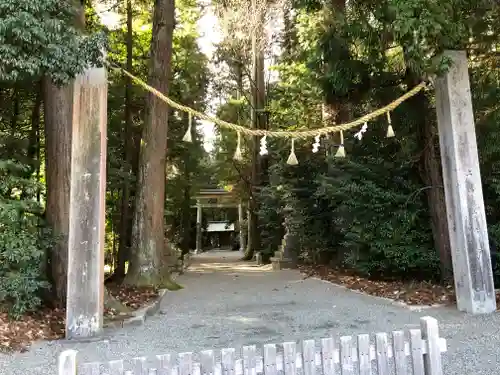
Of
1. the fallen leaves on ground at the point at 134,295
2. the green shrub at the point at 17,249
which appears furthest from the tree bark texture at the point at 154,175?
the green shrub at the point at 17,249

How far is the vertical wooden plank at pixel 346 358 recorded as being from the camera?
2438 millimetres

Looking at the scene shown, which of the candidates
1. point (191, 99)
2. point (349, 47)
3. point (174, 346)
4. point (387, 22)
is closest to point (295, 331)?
point (174, 346)

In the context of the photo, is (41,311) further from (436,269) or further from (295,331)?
(436,269)

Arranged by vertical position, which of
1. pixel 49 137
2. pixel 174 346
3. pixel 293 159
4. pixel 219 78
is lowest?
pixel 174 346

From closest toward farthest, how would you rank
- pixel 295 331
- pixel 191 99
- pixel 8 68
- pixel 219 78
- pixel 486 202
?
→ pixel 8 68
pixel 295 331
pixel 486 202
pixel 191 99
pixel 219 78

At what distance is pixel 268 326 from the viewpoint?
5668mm

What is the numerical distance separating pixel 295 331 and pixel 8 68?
4.37 meters

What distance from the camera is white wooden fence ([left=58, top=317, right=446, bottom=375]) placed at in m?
2.23

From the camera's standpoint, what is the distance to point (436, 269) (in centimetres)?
818

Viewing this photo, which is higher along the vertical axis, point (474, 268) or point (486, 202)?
point (486, 202)

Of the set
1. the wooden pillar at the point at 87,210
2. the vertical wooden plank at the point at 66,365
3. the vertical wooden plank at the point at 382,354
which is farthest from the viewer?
the wooden pillar at the point at 87,210

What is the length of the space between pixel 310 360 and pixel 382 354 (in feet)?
1.42

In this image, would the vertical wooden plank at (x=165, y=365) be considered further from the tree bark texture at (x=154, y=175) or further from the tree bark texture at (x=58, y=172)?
the tree bark texture at (x=154, y=175)

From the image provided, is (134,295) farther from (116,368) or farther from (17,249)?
(116,368)
